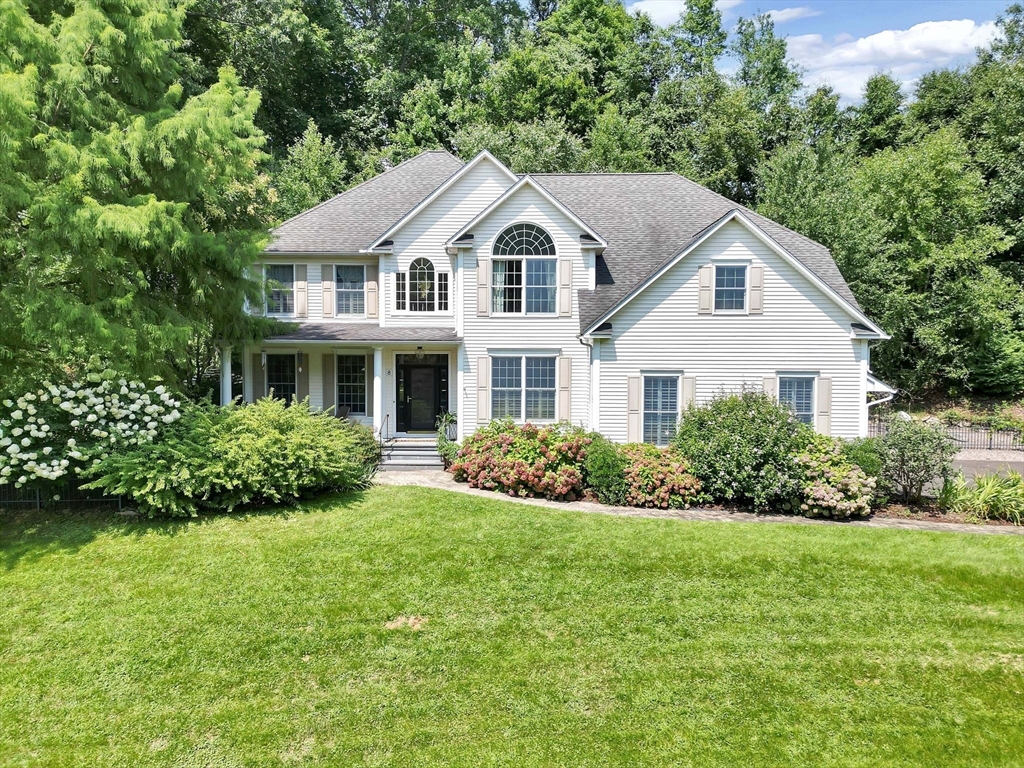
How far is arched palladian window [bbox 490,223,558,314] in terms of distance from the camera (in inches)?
648

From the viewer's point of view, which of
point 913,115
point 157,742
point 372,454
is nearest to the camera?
point 157,742

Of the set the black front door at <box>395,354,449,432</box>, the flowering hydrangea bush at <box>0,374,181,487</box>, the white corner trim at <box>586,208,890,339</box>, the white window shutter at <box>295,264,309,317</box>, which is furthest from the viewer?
the black front door at <box>395,354,449,432</box>

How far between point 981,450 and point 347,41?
38490 mm

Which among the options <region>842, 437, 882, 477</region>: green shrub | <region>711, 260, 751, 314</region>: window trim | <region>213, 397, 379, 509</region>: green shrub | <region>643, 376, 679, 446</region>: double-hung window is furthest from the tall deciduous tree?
<region>842, 437, 882, 477</region>: green shrub

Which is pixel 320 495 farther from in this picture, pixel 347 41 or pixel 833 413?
pixel 347 41

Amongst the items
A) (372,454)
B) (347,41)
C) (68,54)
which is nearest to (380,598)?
(372,454)

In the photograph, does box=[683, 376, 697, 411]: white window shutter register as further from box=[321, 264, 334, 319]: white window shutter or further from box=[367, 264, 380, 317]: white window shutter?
box=[321, 264, 334, 319]: white window shutter

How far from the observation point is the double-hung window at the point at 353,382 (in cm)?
1909

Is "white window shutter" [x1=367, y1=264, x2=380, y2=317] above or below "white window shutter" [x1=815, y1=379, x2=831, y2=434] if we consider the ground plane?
above

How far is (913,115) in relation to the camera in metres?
34.5

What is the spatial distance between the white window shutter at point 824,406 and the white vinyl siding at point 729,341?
134mm

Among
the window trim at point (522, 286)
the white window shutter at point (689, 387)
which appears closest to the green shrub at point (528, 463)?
the white window shutter at point (689, 387)

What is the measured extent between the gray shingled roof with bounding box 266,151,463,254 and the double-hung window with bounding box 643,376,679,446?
9.58m

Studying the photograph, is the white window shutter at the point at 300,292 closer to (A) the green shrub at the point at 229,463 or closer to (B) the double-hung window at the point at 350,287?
(B) the double-hung window at the point at 350,287
